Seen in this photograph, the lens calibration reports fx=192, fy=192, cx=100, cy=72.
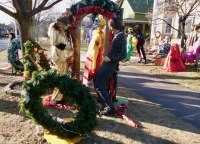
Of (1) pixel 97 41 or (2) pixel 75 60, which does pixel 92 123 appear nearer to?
(2) pixel 75 60

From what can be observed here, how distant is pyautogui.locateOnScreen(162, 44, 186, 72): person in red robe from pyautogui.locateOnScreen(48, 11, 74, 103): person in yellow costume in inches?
224

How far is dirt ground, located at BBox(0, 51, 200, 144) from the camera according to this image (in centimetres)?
325

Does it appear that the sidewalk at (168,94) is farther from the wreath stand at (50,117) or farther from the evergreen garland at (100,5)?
the evergreen garland at (100,5)

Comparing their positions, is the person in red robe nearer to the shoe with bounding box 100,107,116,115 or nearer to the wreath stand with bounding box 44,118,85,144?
the shoe with bounding box 100,107,116,115

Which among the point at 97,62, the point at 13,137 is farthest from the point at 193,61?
the point at 13,137

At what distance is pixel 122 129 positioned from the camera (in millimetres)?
3619

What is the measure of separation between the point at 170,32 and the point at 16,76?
16.5 meters

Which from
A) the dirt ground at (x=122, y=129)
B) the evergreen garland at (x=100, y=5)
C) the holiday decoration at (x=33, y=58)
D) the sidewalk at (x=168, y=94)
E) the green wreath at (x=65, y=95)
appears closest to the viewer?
the green wreath at (x=65, y=95)

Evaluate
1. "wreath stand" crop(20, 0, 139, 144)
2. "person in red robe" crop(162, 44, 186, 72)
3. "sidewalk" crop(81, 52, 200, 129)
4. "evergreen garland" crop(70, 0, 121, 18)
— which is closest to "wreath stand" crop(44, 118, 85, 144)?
"wreath stand" crop(20, 0, 139, 144)

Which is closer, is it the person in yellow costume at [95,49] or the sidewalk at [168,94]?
the sidewalk at [168,94]

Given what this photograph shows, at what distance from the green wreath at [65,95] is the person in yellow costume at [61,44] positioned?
135cm

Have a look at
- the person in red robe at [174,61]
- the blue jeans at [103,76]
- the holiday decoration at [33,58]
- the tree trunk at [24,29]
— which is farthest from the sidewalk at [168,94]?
the tree trunk at [24,29]

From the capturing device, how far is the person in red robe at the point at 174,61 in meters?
8.66

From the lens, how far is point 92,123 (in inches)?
119
